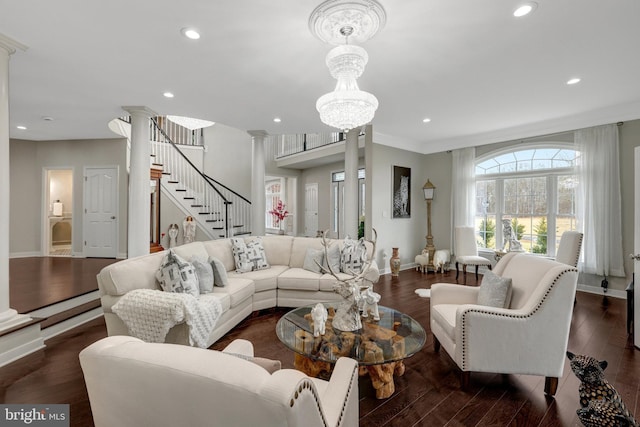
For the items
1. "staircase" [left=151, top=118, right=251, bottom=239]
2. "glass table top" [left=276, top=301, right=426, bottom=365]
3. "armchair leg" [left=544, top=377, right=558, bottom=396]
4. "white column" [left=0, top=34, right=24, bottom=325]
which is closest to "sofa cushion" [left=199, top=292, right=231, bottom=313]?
"glass table top" [left=276, top=301, right=426, bottom=365]

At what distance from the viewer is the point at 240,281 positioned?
11.1 ft

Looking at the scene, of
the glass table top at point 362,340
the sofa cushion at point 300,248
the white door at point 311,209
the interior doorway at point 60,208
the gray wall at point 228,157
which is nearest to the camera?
the glass table top at point 362,340

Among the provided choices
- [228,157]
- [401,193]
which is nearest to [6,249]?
[401,193]

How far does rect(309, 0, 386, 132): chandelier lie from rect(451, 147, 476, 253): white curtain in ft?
14.0

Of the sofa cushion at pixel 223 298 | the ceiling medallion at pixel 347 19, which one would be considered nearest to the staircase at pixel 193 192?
the sofa cushion at pixel 223 298

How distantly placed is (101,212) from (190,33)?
549cm

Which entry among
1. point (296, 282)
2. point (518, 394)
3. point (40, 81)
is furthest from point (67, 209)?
point (518, 394)

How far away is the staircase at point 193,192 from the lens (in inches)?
273

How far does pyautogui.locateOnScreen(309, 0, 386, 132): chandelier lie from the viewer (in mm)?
2127

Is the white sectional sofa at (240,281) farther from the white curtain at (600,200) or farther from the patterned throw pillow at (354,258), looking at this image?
the white curtain at (600,200)

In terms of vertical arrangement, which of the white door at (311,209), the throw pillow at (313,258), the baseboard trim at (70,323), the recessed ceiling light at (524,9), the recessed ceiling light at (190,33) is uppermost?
the recessed ceiling light at (524,9)

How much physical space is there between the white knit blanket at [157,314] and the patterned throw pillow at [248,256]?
150cm

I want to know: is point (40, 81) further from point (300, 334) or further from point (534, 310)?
point (534, 310)

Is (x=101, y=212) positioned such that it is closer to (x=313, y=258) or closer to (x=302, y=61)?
(x=313, y=258)
